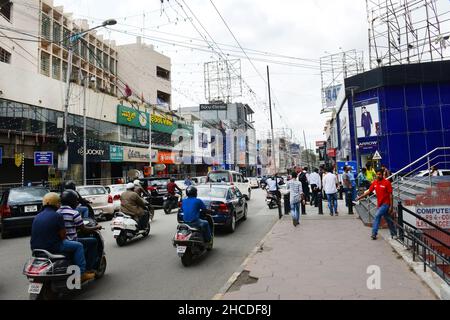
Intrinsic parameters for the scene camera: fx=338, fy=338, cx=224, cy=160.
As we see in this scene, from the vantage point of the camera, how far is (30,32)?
84.3 feet

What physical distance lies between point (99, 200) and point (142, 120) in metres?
23.5

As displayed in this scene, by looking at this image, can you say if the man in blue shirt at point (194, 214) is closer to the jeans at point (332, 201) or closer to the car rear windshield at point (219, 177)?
the jeans at point (332, 201)

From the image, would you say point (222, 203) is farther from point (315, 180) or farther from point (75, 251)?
point (315, 180)

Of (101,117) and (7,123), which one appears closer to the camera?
(7,123)

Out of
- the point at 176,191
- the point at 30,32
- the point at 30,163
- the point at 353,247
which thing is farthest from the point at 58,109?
the point at 353,247

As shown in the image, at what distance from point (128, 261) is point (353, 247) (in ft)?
16.7

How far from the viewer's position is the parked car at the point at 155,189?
17.9m

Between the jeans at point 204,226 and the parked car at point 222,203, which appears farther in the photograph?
the parked car at point 222,203

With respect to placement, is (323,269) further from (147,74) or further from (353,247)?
(147,74)

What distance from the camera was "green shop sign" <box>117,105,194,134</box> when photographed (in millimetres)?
33094

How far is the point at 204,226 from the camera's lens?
291 inches

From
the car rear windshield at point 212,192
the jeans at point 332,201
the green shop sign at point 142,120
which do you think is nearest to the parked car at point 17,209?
the car rear windshield at point 212,192

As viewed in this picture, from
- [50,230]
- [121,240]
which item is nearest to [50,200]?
[50,230]

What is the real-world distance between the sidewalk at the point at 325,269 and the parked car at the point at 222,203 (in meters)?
1.58
